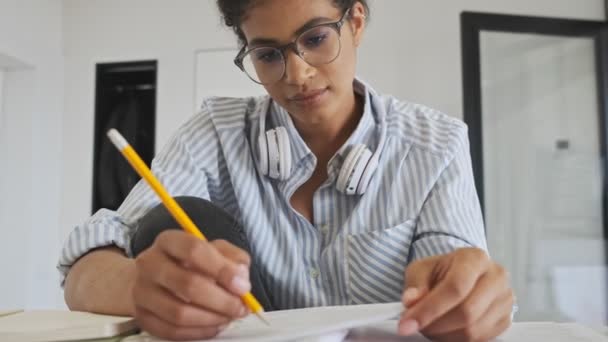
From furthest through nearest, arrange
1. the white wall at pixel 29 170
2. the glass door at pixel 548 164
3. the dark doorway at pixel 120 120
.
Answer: the dark doorway at pixel 120 120 → the white wall at pixel 29 170 → the glass door at pixel 548 164

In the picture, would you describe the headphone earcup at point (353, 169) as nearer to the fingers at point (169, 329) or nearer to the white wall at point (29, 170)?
the fingers at point (169, 329)

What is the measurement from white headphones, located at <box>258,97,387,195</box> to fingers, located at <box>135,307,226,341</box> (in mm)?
361

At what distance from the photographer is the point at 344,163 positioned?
0.74m

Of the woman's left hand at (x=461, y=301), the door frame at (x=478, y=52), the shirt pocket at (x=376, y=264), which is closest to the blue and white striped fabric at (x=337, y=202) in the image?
the shirt pocket at (x=376, y=264)

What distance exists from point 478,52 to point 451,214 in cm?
175

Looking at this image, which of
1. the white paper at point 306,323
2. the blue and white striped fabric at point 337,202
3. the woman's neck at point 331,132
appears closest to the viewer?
the white paper at point 306,323

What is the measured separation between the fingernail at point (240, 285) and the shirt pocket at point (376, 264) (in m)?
0.35

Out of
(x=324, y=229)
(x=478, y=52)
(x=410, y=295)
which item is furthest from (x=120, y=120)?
(x=410, y=295)

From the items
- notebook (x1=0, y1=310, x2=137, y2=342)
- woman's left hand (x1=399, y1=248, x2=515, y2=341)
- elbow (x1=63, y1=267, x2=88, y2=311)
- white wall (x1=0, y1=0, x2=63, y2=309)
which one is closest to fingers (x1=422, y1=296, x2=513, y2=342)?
woman's left hand (x1=399, y1=248, x2=515, y2=341)

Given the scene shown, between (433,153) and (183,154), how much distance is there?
0.38 meters

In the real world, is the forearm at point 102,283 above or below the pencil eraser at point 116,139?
below

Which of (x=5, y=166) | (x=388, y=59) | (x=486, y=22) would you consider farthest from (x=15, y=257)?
(x=486, y=22)

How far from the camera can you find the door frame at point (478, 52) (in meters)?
2.22

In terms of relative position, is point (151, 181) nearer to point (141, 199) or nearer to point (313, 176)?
point (141, 199)
